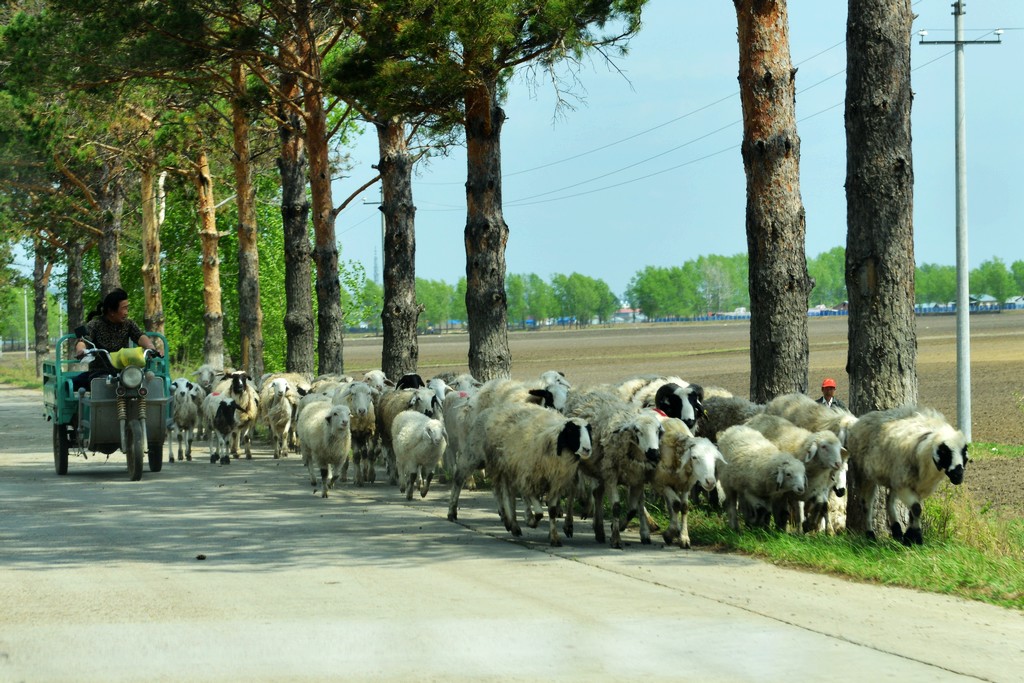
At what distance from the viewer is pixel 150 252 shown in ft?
136

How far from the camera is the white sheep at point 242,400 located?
22656 mm

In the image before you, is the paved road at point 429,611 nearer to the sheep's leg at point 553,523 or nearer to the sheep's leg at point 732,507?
the sheep's leg at point 553,523

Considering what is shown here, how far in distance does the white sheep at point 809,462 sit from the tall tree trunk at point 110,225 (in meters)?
36.4

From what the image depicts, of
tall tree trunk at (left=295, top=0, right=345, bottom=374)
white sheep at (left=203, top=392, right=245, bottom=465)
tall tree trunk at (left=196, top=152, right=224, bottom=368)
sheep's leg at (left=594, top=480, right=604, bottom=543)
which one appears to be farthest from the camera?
tall tree trunk at (left=196, top=152, right=224, bottom=368)

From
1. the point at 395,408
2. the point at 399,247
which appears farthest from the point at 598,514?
the point at 399,247

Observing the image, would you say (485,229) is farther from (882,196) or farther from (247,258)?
(247,258)

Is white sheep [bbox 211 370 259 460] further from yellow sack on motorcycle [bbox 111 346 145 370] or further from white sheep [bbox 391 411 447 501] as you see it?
white sheep [bbox 391 411 447 501]

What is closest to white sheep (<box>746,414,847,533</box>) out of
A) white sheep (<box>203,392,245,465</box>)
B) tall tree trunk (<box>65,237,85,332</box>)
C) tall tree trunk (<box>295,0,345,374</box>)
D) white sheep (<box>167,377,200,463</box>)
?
white sheep (<box>203,392,245,465</box>)

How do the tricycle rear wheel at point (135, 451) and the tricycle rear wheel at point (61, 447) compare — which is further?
the tricycle rear wheel at point (61, 447)

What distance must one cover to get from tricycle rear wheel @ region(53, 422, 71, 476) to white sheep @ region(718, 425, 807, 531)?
35.8 ft

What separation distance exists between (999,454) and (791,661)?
1637 cm

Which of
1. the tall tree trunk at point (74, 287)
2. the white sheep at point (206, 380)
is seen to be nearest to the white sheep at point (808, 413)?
the white sheep at point (206, 380)

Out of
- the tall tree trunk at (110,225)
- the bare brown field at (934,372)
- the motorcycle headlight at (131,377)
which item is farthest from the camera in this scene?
the tall tree trunk at (110,225)

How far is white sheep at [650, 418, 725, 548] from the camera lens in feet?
39.5
